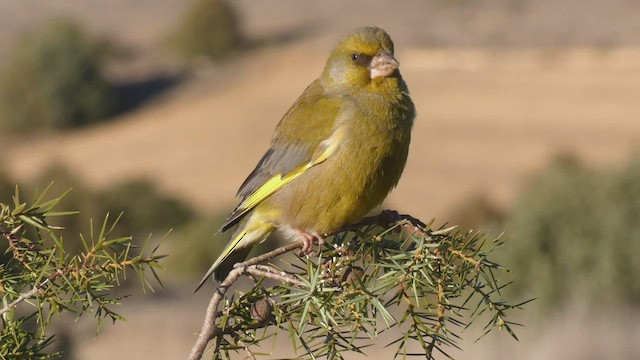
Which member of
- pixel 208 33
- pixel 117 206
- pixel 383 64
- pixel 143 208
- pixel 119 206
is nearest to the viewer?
pixel 383 64

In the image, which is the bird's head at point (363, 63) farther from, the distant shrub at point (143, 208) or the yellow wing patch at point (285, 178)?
the distant shrub at point (143, 208)

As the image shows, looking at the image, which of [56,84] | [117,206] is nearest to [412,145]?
[117,206]

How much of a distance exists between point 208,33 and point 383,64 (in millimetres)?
48040

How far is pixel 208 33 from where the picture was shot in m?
52.2

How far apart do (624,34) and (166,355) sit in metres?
36.3

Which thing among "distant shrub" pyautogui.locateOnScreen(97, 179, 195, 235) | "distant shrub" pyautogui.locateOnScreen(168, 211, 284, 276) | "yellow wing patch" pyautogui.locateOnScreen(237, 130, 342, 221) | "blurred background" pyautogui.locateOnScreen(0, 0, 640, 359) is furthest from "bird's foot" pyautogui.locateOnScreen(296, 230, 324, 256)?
"distant shrub" pyautogui.locateOnScreen(97, 179, 195, 235)

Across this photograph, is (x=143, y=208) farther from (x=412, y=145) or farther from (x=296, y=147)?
(x=296, y=147)

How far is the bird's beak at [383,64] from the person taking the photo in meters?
4.81

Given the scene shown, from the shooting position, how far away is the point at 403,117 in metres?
4.61

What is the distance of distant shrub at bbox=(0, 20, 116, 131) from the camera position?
155ft

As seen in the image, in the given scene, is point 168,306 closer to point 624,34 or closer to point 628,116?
point 628,116

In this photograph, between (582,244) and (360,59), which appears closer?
(360,59)

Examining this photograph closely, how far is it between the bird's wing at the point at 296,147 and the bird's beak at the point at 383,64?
21 centimetres

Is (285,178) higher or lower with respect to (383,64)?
lower
